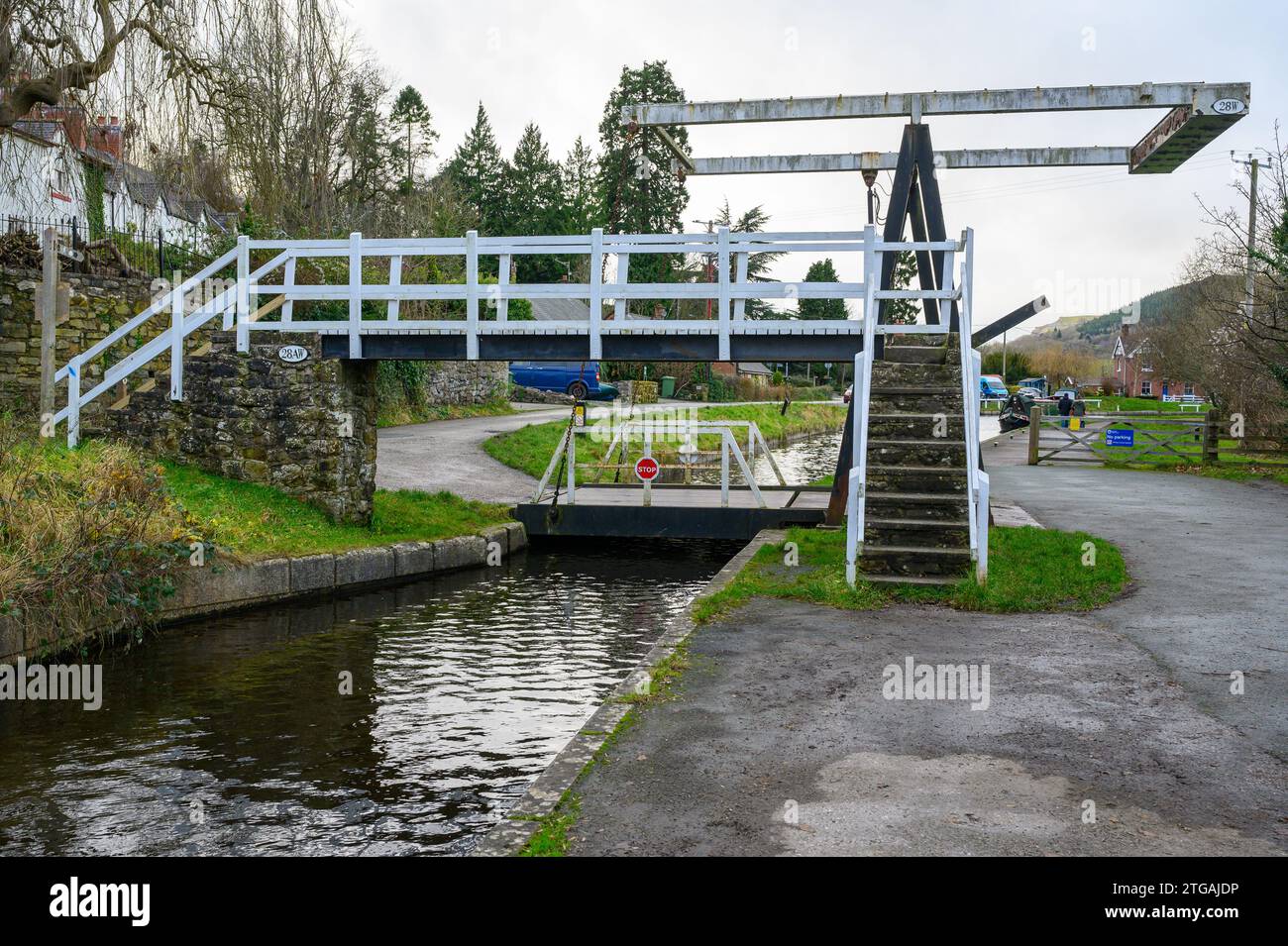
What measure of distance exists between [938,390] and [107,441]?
35.2 ft

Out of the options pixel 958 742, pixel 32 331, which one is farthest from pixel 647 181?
pixel 958 742

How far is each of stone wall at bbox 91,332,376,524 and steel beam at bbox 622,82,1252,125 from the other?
5798 millimetres

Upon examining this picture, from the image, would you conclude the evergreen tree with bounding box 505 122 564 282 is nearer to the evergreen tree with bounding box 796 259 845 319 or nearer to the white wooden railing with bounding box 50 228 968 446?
the evergreen tree with bounding box 796 259 845 319

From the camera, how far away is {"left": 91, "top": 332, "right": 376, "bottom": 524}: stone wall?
14586 millimetres

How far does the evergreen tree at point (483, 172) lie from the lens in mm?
78875

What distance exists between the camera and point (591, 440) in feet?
86.7

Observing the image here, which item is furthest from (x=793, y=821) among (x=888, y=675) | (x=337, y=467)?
(x=337, y=467)

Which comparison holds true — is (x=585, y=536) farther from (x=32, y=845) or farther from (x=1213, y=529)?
(x=32, y=845)

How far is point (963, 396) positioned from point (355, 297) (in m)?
7.66

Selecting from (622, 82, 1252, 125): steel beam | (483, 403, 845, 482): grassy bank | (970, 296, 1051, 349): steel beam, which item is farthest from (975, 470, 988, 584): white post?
(483, 403, 845, 482): grassy bank

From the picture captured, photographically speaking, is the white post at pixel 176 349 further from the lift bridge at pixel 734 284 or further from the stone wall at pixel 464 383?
the stone wall at pixel 464 383

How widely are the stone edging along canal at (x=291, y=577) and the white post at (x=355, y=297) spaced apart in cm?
268

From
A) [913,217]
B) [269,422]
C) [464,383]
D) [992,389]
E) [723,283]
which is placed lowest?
[269,422]

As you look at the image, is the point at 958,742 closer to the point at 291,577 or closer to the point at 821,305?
the point at 291,577
